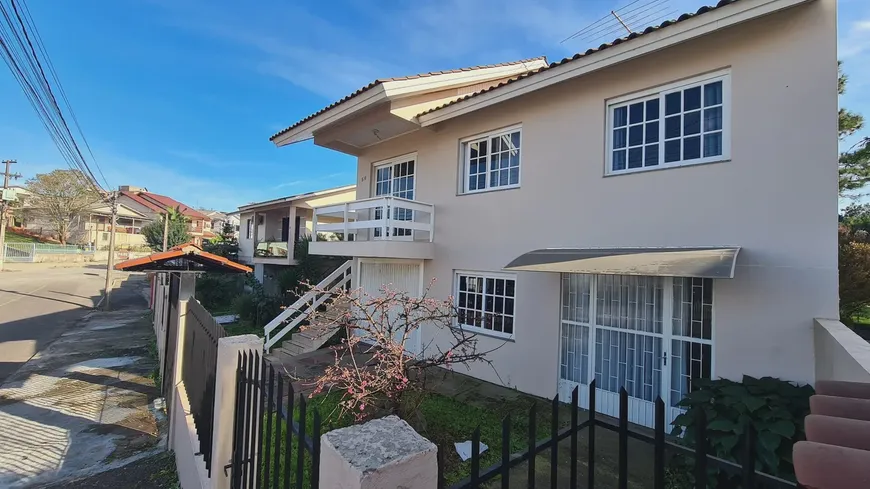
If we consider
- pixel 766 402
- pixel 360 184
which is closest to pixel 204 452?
pixel 766 402

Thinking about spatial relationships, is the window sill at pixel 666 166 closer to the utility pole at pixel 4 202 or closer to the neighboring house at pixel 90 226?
the utility pole at pixel 4 202

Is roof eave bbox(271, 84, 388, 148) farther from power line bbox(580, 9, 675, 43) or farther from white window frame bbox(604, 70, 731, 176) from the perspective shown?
power line bbox(580, 9, 675, 43)

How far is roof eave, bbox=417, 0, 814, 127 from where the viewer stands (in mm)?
6105

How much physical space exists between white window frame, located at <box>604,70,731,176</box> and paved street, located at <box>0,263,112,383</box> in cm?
1648

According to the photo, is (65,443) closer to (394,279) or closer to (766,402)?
(394,279)

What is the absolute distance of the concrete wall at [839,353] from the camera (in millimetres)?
3596

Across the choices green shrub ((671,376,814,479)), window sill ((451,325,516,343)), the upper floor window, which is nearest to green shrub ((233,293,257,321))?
window sill ((451,325,516,343))

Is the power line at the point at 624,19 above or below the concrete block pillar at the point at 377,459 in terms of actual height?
above

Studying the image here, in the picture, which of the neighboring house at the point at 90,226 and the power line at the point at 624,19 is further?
the neighboring house at the point at 90,226

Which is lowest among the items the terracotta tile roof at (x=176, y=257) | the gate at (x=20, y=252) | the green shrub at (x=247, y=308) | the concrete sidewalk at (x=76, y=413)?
the concrete sidewalk at (x=76, y=413)

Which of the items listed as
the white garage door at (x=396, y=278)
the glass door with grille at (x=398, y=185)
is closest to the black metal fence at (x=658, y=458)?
the white garage door at (x=396, y=278)

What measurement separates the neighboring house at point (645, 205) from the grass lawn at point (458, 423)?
133 cm

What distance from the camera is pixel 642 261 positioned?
21.4 feet

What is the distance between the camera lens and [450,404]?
8.45 metres
